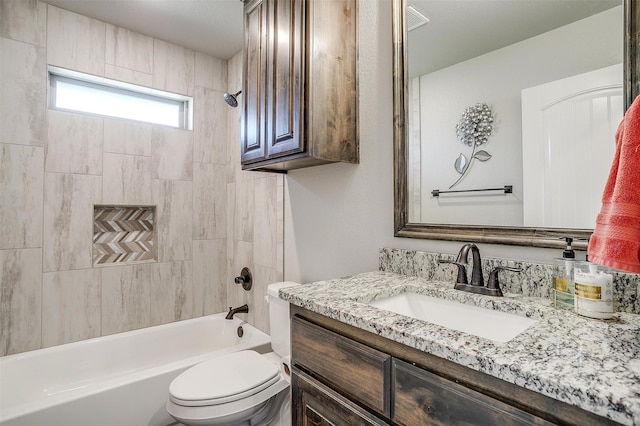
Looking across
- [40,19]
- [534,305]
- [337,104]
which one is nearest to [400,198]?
[337,104]

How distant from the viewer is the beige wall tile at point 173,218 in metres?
2.56

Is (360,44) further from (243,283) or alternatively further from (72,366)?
(72,366)

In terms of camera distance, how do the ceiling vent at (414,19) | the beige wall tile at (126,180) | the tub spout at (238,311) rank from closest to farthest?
the ceiling vent at (414,19) < the beige wall tile at (126,180) < the tub spout at (238,311)

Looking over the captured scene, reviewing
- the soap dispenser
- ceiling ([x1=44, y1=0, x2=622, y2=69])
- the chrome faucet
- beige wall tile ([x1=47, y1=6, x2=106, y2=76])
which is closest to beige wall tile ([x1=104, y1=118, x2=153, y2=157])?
beige wall tile ([x1=47, y1=6, x2=106, y2=76])

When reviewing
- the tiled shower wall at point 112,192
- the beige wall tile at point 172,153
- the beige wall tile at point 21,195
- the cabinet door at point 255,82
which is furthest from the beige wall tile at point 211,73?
the beige wall tile at point 21,195

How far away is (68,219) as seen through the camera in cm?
219

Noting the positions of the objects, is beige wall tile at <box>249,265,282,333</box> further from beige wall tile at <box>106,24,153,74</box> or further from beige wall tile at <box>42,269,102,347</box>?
beige wall tile at <box>106,24,153,74</box>

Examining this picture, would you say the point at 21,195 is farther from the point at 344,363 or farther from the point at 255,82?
the point at 344,363

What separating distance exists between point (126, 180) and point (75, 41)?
99 cm

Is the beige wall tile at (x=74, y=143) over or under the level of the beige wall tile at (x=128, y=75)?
under

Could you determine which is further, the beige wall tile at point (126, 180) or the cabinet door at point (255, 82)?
the beige wall tile at point (126, 180)

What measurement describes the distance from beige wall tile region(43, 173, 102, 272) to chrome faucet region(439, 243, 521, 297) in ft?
7.85

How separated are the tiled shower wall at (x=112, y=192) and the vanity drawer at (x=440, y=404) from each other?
1503 millimetres

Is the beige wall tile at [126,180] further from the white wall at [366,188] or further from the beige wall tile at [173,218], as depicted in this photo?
the white wall at [366,188]
